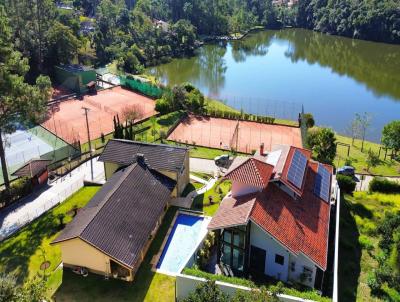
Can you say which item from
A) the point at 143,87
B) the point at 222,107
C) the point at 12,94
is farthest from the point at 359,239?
the point at 143,87

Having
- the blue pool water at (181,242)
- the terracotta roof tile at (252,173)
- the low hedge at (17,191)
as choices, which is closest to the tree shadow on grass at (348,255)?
the terracotta roof tile at (252,173)

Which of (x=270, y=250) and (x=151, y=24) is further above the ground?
(x=151, y=24)

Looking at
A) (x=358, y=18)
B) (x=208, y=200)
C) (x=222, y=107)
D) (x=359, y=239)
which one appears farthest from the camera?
(x=358, y=18)

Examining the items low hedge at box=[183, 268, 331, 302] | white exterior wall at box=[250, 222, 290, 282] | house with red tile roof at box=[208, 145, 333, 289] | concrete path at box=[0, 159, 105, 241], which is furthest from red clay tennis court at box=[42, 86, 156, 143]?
white exterior wall at box=[250, 222, 290, 282]

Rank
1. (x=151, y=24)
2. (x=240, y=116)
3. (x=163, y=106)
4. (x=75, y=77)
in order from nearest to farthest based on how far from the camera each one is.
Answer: (x=240, y=116) < (x=163, y=106) < (x=75, y=77) < (x=151, y=24)

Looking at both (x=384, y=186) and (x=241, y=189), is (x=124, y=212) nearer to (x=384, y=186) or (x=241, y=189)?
(x=241, y=189)

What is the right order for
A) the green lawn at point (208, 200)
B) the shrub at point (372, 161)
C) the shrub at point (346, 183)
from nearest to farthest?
the green lawn at point (208, 200) → the shrub at point (346, 183) → the shrub at point (372, 161)

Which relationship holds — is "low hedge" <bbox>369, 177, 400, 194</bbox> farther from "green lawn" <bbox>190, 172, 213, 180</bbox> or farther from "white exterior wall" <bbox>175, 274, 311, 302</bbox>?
"white exterior wall" <bbox>175, 274, 311, 302</bbox>

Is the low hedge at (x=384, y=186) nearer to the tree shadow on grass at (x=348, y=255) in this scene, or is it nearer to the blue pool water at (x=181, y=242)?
the tree shadow on grass at (x=348, y=255)
